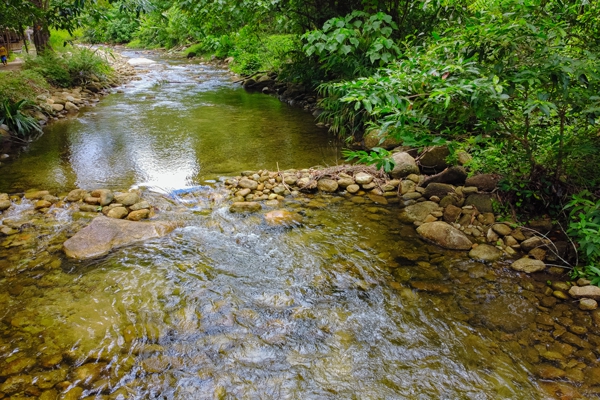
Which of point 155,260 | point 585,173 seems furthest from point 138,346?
point 585,173

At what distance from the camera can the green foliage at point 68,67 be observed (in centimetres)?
1039

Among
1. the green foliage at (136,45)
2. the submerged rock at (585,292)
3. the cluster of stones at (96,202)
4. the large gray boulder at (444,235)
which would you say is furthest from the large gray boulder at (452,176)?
the green foliage at (136,45)

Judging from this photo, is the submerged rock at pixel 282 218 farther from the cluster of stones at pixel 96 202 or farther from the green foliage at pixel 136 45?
the green foliage at pixel 136 45

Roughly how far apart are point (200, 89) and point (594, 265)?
11942 mm

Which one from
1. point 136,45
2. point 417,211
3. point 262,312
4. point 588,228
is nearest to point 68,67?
point 417,211

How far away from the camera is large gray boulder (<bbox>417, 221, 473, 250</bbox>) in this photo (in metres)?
3.88

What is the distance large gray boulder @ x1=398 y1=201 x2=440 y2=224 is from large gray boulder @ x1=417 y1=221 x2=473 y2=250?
0.95 feet

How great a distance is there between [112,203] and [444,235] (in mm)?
3942

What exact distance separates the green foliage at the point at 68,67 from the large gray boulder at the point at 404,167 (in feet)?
31.9

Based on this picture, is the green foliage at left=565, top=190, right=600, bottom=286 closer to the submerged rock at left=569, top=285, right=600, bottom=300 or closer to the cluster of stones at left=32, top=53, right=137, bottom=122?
the submerged rock at left=569, top=285, right=600, bottom=300

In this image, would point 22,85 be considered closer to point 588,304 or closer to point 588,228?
point 588,228

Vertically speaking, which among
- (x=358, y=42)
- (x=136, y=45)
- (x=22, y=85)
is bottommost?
Answer: (x=22, y=85)

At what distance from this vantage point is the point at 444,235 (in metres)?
3.97

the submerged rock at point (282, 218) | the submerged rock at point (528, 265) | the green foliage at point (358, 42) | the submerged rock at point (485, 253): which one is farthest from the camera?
the green foliage at point (358, 42)
